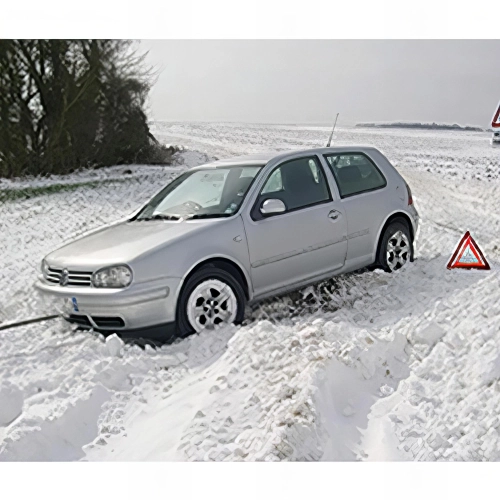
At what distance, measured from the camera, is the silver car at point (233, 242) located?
5.62m

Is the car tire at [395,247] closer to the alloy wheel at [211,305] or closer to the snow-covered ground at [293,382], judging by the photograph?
the snow-covered ground at [293,382]

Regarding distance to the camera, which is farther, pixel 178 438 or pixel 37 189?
pixel 37 189

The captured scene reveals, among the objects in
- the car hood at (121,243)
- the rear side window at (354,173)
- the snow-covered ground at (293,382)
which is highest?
the rear side window at (354,173)

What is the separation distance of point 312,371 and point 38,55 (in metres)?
12.1

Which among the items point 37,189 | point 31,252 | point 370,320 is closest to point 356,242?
point 370,320

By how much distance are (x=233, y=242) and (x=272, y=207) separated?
1.65 ft

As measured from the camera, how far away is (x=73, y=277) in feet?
19.3

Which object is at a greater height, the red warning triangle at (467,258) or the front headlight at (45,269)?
the front headlight at (45,269)

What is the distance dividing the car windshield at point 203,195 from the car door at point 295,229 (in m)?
0.19

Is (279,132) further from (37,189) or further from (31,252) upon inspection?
(37,189)

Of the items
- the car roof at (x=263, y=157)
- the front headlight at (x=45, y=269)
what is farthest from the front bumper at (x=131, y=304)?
the car roof at (x=263, y=157)

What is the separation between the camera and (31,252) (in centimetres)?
1040

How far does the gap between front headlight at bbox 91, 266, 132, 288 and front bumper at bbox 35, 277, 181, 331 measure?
47mm

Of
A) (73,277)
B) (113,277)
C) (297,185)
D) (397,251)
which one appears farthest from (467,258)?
(73,277)
